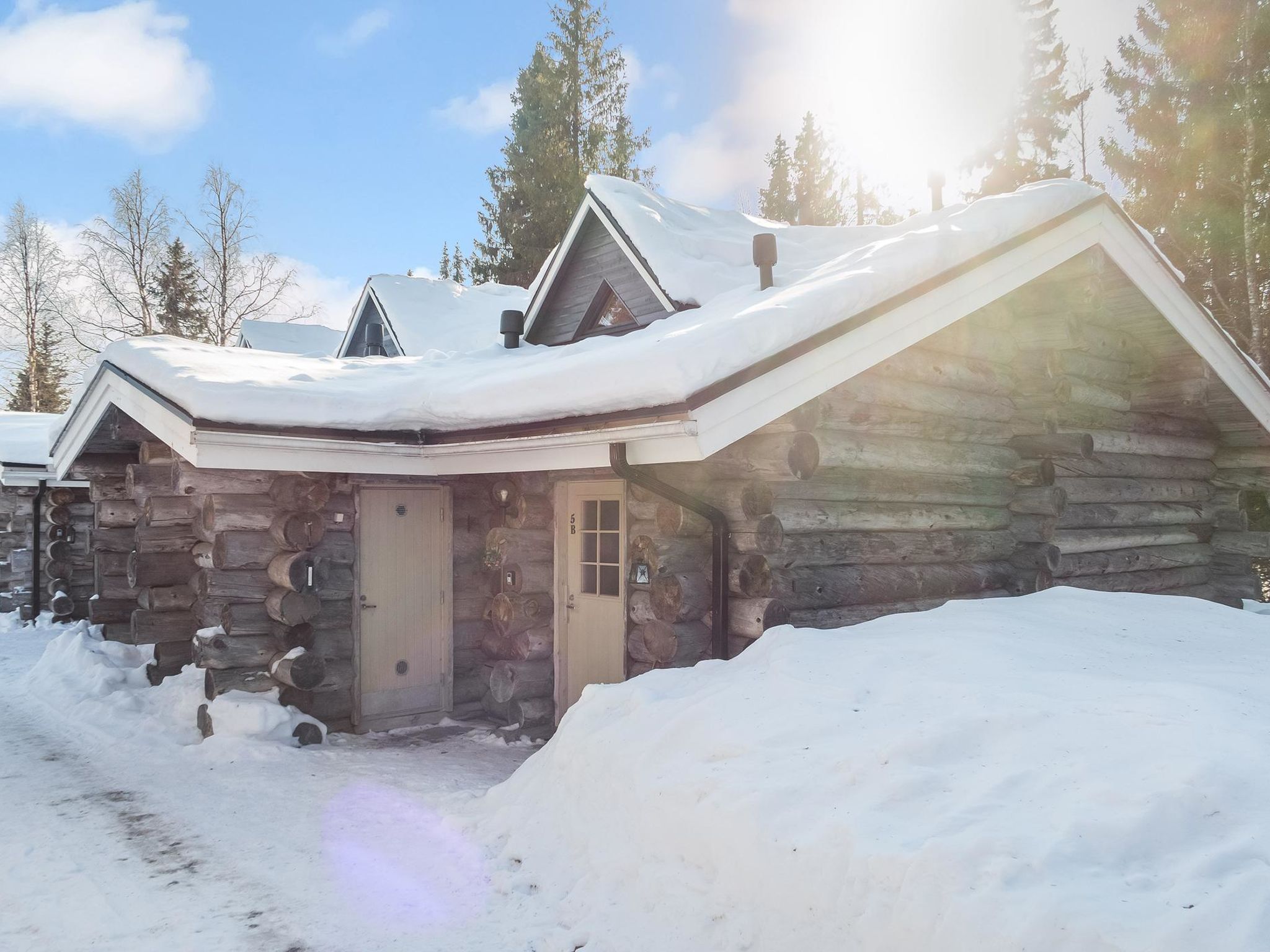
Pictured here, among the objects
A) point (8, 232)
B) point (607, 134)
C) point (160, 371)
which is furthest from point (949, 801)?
point (8, 232)

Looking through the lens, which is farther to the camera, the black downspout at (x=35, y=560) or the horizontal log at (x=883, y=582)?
the black downspout at (x=35, y=560)

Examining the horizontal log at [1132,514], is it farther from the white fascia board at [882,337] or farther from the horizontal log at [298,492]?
the horizontal log at [298,492]

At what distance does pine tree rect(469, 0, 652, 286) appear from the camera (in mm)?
25016

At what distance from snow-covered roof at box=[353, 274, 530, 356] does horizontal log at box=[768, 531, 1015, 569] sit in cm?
923

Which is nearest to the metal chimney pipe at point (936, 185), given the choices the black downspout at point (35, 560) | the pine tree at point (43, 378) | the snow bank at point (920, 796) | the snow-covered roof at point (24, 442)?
the snow bank at point (920, 796)

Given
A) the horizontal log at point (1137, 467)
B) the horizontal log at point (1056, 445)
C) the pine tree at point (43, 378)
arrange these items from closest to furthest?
1. the horizontal log at point (1056, 445)
2. the horizontal log at point (1137, 467)
3. the pine tree at point (43, 378)

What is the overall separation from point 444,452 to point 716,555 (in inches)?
98.7

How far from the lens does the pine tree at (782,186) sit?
33375mm

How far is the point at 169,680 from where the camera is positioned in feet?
26.2

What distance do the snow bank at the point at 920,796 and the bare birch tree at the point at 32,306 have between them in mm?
30302

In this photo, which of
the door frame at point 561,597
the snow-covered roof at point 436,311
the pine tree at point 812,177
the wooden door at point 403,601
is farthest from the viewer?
the pine tree at point 812,177

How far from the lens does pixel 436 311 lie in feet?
54.8

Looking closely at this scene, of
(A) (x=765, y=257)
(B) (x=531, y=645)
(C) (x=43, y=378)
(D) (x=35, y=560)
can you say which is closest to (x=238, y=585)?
(B) (x=531, y=645)

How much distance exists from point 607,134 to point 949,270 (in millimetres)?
→ 22337
